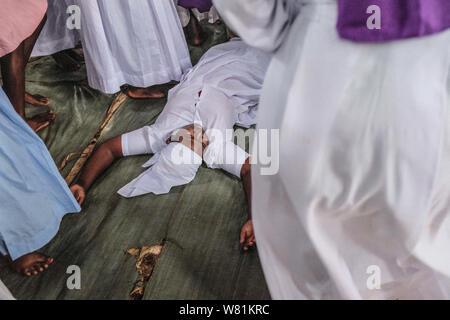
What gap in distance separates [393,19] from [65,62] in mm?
2111

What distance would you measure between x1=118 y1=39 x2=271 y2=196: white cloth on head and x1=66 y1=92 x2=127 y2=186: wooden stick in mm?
220

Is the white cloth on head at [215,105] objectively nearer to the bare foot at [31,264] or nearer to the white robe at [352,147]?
the bare foot at [31,264]

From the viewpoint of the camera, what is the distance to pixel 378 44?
85 cm

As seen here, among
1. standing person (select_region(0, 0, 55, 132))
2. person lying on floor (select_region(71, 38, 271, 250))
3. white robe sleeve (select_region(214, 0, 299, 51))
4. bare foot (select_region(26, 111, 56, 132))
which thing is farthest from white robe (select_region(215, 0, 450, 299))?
bare foot (select_region(26, 111, 56, 132))

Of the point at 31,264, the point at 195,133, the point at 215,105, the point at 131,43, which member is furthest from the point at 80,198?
the point at 131,43

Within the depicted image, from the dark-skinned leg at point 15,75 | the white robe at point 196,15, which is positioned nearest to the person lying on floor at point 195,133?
the dark-skinned leg at point 15,75

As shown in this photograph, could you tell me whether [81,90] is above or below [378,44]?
below

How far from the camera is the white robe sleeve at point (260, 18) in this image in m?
0.90

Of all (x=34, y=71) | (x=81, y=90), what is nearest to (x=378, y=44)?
(x=81, y=90)

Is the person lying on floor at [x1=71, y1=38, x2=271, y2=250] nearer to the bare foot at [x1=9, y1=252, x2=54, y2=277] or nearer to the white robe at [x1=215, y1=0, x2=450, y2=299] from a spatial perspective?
the bare foot at [x1=9, y1=252, x2=54, y2=277]

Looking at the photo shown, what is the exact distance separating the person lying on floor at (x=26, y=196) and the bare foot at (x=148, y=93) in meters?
0.83

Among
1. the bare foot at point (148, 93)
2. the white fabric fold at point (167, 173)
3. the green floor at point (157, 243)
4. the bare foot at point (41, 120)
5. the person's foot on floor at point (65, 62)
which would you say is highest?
the person's foot on floor at point (65, 62)

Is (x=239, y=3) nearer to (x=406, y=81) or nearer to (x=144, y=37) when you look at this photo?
(x=406, y=81)
